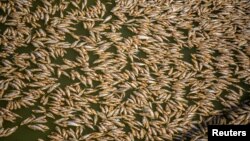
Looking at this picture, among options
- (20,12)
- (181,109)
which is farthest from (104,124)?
(20,12)

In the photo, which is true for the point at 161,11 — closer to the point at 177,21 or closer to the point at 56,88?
the point at 177,21

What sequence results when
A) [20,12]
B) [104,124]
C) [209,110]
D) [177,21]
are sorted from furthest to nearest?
[177,21]
[20,12]
[209,110]
[104,124]

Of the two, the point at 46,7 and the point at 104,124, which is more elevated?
the point at 46,7

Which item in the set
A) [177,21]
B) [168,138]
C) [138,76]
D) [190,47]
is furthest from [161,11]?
[168,138]

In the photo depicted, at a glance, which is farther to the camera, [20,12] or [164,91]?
[20,12]

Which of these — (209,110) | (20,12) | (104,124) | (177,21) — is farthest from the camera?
(177,21)

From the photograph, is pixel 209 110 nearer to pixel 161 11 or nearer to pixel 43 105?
pixel 161 11

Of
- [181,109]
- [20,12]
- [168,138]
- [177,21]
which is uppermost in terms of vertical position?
[20,12]
